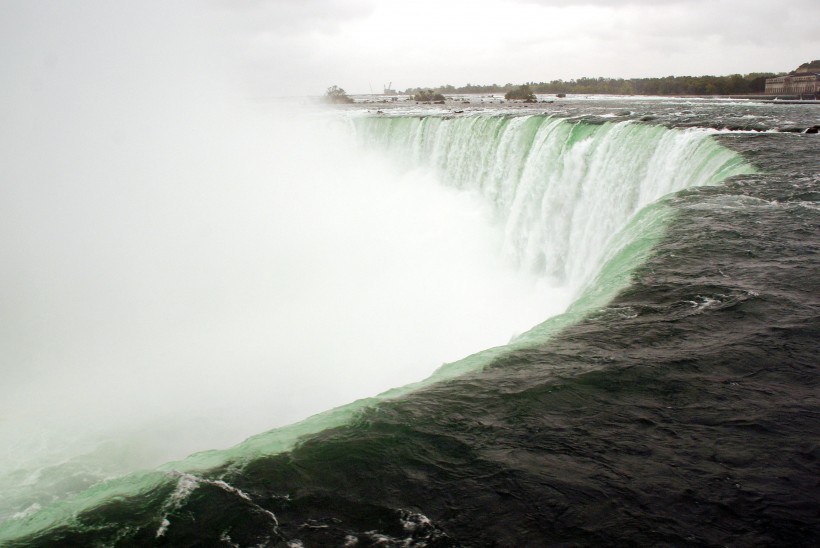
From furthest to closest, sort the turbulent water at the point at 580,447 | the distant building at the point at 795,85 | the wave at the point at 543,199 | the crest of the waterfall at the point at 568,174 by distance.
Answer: the distant building at the point at 795,85 < the crest of the waterfall at the point at 568,174 < the wave at the point at 543,199 < the turbulent water at the point at 580,447

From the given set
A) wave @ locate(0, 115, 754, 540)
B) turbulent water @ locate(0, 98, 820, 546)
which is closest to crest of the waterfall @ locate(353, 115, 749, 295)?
wave @ locate(0, 115, 754, 540)

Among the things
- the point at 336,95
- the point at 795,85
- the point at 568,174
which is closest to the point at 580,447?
the point at 568,174

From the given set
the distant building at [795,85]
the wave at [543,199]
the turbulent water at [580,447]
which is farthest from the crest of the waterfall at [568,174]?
the distant building at [795,85]

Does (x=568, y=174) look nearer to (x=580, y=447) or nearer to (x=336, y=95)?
(x=580, y=447)

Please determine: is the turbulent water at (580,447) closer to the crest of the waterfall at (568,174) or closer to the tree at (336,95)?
the crest of the waterfall at (568,174)

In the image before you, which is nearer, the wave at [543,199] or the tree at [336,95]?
the wave at [543,199]

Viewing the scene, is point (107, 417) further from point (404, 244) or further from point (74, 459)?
point (404, 244)
